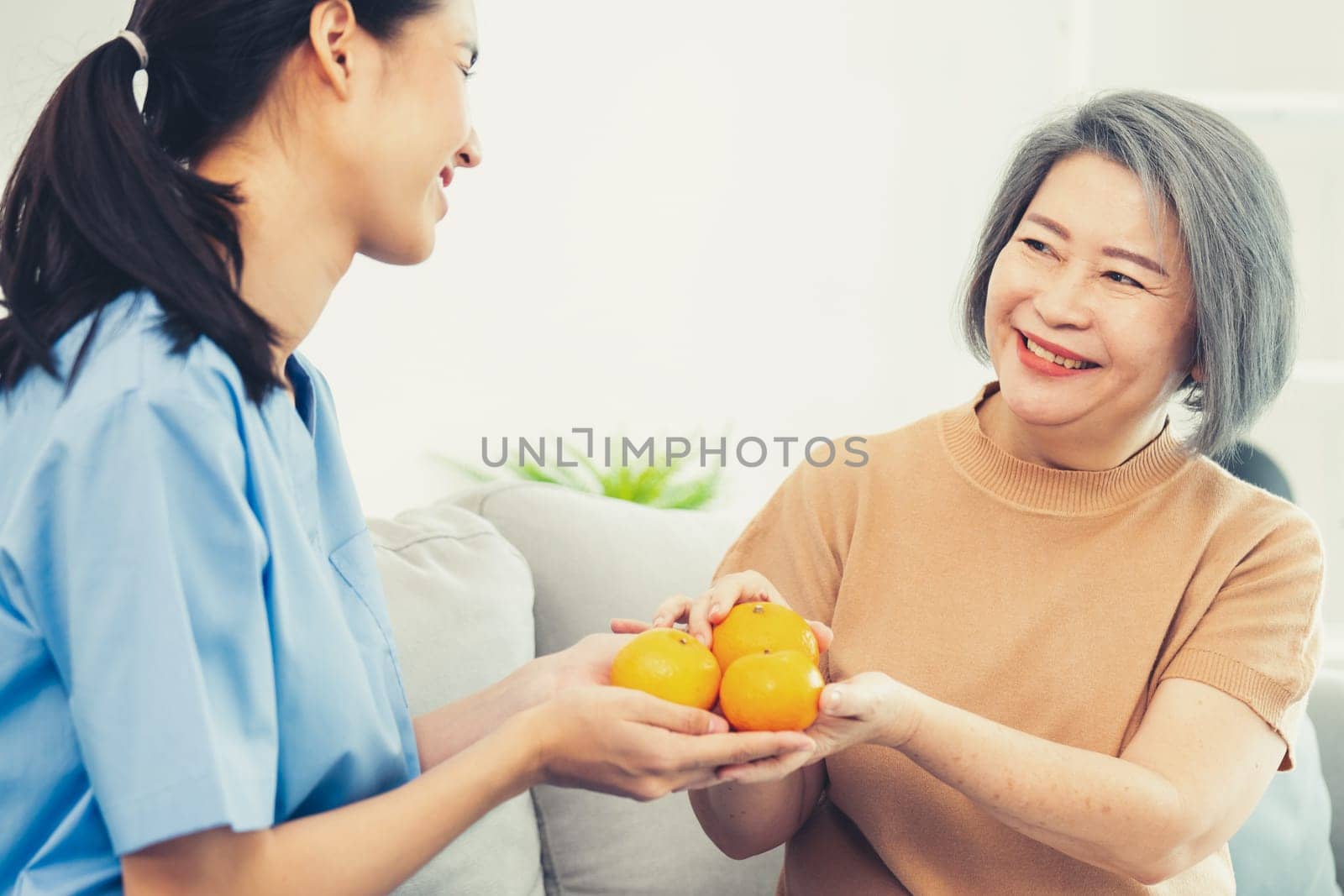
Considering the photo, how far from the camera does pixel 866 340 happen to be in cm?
378

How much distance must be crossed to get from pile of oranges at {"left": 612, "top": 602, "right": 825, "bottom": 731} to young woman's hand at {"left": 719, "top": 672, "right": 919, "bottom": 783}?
22mm

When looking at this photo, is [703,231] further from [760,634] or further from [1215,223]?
[760,634]

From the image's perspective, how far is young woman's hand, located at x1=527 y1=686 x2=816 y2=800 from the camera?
1.08 m

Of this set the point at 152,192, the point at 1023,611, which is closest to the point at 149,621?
the point at 152,192

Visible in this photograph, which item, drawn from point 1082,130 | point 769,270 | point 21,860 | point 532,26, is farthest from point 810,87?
point 21,860

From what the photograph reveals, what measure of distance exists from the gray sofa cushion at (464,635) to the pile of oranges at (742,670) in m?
0.51

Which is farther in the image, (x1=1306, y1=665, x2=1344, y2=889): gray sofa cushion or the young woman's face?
(x1=1306, y1=665, x2=1344, y2=889): gray sofa cushion

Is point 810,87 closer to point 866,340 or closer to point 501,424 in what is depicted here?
point 866,340

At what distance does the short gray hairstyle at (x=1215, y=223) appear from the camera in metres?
1.42

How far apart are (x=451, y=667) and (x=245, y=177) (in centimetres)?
84

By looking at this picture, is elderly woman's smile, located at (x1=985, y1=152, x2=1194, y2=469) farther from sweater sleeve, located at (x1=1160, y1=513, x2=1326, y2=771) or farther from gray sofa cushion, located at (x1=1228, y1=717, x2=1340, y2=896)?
gray sofa cushion, located at (x1=1228, y1=717, x2=1340, y2=896)

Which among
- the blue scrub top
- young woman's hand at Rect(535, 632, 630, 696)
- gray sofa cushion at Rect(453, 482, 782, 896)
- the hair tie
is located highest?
the hair tie

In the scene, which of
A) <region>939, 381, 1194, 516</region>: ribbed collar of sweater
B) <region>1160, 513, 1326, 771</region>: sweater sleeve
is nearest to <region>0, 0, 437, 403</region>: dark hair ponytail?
<region>939, 381, 1194, 516</region>: ribbed collar of sweater

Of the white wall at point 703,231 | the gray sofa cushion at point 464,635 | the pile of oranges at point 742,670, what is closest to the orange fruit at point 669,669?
the pile of oranges at point 742,670
